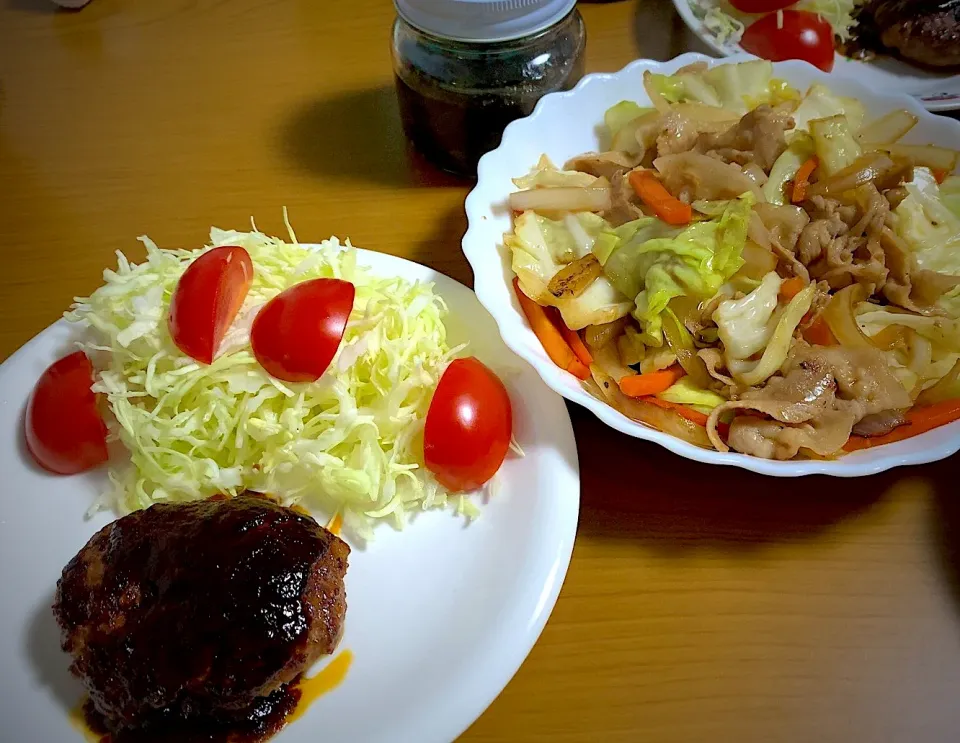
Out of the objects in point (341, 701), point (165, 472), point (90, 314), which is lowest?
point (341, 701)

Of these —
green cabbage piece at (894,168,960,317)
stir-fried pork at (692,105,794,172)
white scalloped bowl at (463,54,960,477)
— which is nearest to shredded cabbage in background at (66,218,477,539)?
white scalloped bowl at (463,54,960,477)

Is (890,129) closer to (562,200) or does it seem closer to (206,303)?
(562,200)

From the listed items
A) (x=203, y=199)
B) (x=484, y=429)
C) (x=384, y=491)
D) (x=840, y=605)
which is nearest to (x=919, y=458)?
(x=840, y=605)

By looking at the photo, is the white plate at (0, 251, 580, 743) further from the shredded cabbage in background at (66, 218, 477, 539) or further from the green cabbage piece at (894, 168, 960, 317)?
the green cabbage piece at (894, 168, 960, 317)

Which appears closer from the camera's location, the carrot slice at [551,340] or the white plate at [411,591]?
the white plate at [411,591]

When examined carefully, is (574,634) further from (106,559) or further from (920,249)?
(920,249)

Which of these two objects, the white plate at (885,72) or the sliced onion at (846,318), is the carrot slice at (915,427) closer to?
the sliced onion at (846,318)

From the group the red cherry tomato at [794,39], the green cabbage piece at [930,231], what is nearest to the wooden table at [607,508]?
the red cherry tomato at [794,39]
